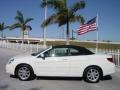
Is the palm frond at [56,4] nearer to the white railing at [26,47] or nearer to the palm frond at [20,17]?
the white railing at [26,47]

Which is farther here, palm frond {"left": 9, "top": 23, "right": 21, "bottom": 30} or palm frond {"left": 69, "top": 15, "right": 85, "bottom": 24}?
palm frond {"left": 9, "top": 23, "right": 21, "bottom": 30}

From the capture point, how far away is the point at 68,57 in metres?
9.60

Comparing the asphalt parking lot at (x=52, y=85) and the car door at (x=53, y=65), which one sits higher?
the car door at (x=53, y=65)

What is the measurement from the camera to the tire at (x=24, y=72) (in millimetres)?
9656

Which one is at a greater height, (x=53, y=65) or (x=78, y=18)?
(x=78, y=18)

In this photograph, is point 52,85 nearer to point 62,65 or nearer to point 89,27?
point 62,65

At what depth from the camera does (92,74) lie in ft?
31.5

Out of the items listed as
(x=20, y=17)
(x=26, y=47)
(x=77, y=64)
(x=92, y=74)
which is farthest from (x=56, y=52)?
(x=20, y=17)

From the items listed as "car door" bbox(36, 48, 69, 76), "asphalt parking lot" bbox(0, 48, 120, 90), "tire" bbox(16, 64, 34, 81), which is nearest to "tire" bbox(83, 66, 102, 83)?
"asphalt parking lot" bbox(0, 48, 120, 90)

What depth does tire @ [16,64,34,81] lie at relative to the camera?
31.7 ft

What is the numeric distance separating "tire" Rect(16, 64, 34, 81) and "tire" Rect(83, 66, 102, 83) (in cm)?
217

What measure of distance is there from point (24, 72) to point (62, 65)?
1.56m

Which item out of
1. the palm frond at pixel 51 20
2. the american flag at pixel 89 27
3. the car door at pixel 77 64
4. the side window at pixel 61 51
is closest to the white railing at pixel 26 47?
the palm frond at pixel 51 20

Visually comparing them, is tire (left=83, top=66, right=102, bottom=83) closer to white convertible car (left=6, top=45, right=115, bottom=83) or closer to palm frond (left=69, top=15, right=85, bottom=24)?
white convertible car (left=6, top=45, right=115, bottom=83)
